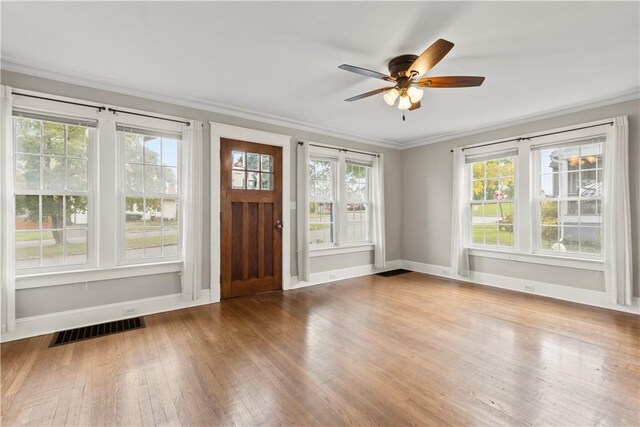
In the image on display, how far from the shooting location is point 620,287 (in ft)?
11.6

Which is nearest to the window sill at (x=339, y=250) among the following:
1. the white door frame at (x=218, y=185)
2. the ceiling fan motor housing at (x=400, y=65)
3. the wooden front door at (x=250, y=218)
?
the white door frame at (x=218, y=185)

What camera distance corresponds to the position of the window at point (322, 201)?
199 inches

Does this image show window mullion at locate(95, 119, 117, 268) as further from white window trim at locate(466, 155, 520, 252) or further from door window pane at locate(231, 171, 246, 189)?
white window trim at locate(466, 155, 520, 252)

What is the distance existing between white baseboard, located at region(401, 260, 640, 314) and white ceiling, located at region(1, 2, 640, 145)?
2.51 m

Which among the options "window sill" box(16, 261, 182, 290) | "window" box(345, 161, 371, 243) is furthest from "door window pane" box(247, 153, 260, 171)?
"window" box(345, 161, 371, 243)

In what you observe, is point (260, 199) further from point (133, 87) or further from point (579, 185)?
point (579, 185)

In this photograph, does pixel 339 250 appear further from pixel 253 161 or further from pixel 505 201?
pixel 505 201

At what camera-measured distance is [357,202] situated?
5.63m

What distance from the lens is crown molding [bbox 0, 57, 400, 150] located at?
9.41 feet

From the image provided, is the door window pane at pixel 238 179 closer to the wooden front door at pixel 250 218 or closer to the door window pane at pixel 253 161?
the wooden front door at pixel 250 218

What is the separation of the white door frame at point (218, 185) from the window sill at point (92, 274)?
0.51m

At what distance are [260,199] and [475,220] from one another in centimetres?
370

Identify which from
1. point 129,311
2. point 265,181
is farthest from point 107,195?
point 265,181

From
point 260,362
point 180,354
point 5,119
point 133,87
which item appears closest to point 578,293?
point 260,362
